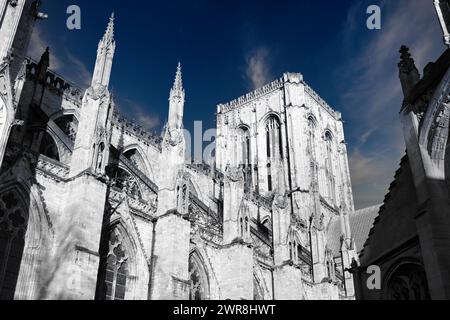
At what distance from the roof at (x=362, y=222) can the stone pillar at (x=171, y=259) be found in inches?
1049

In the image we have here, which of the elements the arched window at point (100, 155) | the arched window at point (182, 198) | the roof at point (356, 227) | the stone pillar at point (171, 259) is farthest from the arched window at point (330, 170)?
the arched window at point (100, 155)

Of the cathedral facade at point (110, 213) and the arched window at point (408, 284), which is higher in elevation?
the cathedral facade at point (110, 213)

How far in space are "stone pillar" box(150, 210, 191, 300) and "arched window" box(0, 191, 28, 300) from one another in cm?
491

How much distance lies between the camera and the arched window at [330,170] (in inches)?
1811

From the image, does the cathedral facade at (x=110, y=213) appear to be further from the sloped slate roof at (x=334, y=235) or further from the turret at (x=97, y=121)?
the sloped slate roof at (x=334, y=235)

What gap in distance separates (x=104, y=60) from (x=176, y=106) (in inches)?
160

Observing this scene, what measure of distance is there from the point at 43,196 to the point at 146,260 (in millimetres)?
4416

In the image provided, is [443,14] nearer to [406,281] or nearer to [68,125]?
[406,281]

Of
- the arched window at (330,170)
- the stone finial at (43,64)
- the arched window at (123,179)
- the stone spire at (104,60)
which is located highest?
Result: the arched window at (330,170)

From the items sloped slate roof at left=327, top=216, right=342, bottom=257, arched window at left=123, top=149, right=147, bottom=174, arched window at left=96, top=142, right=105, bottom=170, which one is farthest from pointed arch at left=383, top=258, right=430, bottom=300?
sloped slate roof at left=327, top=216, right=342, bottom=257

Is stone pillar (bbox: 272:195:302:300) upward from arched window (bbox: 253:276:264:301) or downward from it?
upward

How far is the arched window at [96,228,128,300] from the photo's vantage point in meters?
14.7

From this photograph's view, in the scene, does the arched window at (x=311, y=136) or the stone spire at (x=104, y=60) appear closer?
the stone spire at (x=104, y=60)

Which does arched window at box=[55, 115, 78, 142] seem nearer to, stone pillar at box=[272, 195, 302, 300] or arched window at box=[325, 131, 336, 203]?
stone pillar at box=[272, 195, 302, 300]
